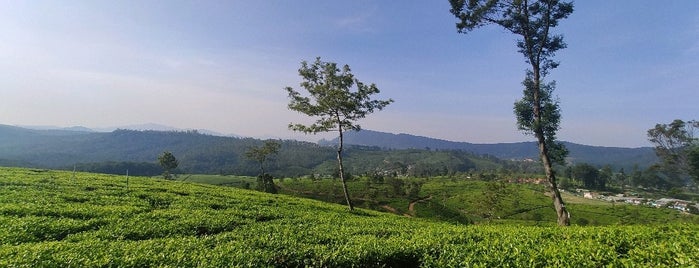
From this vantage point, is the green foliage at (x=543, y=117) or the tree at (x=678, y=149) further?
Result: the tree at (x=678, y=149)

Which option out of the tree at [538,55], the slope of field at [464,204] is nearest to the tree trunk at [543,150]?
the tree at [538,55]

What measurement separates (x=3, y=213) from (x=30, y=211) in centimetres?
103

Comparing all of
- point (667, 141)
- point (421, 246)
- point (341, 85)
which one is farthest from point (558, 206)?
point (667, 141)

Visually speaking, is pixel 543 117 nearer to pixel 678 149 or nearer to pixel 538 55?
pixel 538 55

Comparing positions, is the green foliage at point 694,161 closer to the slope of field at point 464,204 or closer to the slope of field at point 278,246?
the slope of field at point 464,204

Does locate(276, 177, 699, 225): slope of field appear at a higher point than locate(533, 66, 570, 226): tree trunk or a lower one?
lower

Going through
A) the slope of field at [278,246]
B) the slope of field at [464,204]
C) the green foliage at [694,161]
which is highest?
the green foliage at [694,161]

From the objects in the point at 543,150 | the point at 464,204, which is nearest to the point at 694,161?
the point at 543,150

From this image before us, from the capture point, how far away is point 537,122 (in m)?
28.2

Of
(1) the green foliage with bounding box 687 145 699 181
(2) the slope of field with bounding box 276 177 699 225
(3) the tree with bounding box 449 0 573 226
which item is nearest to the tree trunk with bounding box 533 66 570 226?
(3) the tree with bounding box 449 0 573 226

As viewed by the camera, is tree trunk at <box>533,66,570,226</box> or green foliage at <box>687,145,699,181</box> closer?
tree trunk at <box>533,66,570,226</box>

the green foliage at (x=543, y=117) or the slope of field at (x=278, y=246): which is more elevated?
the green foliage at (x=543, y=117)

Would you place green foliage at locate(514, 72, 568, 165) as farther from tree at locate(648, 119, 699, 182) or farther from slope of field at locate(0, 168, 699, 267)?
tree at locate(648, 119, 699, 182)

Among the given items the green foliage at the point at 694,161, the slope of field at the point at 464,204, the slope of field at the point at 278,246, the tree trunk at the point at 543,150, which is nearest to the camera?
the slope of field at the point at 278,246
